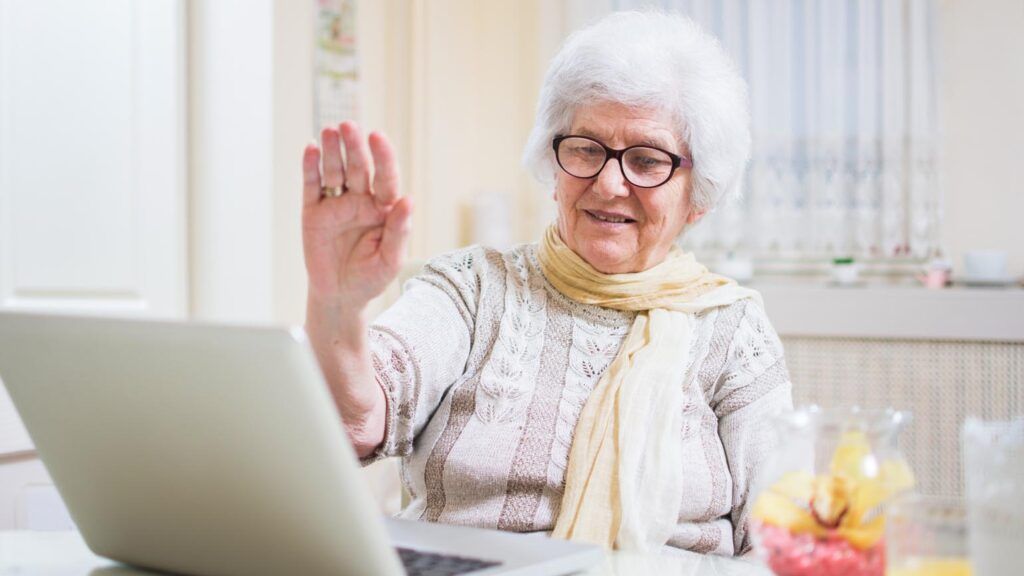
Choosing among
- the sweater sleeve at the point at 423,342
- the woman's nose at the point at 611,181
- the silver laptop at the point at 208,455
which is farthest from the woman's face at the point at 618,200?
the silver laptop at the point at 208,455

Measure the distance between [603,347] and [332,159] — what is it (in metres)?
0.65

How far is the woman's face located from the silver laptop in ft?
2.46

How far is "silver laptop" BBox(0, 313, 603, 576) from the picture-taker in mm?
675

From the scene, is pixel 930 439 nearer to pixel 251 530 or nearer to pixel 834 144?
pixel 834 144

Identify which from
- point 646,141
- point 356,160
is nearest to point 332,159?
point 356,160

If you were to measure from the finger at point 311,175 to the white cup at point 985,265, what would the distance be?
2.56 m

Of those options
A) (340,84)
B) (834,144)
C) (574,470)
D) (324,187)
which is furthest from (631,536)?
(834,144)

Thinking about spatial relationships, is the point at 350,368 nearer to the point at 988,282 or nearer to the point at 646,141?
the point at 646,141

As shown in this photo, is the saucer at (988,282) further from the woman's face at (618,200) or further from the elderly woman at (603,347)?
the woman's face at (618,200)

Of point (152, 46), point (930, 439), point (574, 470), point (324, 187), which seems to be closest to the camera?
point (324, 187)

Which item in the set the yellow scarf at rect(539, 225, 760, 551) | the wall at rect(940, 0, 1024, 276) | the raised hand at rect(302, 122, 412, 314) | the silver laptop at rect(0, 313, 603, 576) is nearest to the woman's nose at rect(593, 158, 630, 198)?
the yellow scarf at rect(539, 225, 760, 551)

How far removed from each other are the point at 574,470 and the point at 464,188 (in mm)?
2364

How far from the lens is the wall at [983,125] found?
3318 millimetres

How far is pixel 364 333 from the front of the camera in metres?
1.15
